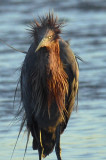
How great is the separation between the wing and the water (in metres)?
0.64

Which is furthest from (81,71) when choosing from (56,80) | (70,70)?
(56,80)

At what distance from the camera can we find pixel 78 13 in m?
17.3

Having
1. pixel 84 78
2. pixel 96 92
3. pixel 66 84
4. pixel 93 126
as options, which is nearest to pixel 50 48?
pixel 66 84

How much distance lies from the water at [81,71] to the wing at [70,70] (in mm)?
639

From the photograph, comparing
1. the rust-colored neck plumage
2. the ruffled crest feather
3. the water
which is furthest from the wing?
the water

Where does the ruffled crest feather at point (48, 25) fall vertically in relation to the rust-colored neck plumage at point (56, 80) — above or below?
above

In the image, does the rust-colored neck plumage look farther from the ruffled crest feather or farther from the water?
the water

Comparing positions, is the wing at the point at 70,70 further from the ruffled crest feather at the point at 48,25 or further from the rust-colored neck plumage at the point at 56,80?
the ruffled crest feather at the point at 48,25

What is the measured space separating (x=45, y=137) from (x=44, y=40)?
60.0 inches

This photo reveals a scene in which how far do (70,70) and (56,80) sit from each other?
27 cm

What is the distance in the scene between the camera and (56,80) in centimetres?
746

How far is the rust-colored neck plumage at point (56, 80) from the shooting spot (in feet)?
23.5

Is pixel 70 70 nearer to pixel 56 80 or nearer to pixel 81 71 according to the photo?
pixel 56 80

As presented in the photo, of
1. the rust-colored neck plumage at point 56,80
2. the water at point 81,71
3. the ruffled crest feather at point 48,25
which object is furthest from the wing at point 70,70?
the water at point 81,71
